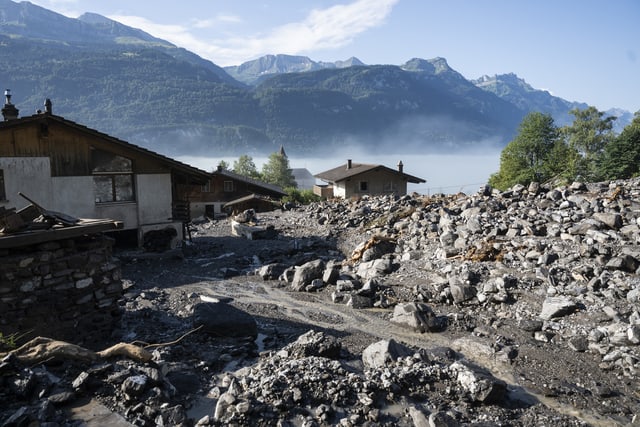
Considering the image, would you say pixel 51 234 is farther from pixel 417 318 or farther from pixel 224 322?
pixel 417 318

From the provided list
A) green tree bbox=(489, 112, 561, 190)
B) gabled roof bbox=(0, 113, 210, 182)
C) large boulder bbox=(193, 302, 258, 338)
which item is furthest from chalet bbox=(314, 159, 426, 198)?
large boulder bbox=(193, 302, 258, 338)

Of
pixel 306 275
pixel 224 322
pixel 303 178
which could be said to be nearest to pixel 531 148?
pixel 306 275

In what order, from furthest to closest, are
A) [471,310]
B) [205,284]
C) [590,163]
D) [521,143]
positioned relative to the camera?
1. [521,143]
2. [590,163]
3. [205,284]
4. [471,310]

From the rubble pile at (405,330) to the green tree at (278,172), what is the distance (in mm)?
59446

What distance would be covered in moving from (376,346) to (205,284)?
928 cm

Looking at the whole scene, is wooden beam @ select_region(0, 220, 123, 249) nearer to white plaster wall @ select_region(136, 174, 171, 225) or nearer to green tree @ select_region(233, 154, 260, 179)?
white plaster wall @ select_region(136, 174, 171, 225)

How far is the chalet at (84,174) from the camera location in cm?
1778

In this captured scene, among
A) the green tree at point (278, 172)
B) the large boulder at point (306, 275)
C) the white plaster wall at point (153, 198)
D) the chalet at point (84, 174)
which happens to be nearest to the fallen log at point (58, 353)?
the large boulder at point (306, 275)

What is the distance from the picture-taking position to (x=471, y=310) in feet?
43.7

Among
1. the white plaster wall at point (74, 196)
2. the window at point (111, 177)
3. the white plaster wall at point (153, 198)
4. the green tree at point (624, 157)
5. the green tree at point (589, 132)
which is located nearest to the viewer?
the white plaster wall at point (74, 196)

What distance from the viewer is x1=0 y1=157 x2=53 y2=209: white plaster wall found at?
17.6m

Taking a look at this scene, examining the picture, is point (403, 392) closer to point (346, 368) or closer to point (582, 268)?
point (346, 368)

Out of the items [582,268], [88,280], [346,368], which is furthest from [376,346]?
[582,268]

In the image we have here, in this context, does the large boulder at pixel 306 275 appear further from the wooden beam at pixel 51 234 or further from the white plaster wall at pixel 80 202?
the white plaster wall at pixel 80 202
